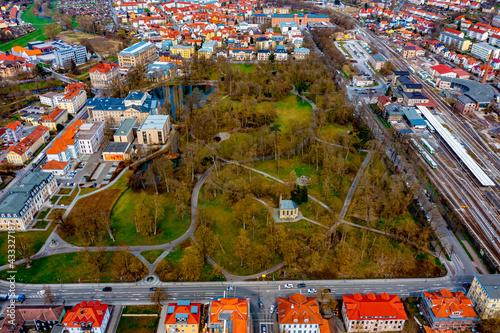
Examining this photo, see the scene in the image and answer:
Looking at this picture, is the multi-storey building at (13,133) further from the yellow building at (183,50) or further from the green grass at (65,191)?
the yellow building at (183,50)

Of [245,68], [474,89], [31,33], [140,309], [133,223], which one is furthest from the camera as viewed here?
[31,33]

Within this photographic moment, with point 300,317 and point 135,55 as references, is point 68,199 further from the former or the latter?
point 135,55

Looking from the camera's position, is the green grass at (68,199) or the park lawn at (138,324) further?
the green grass at (68,199)

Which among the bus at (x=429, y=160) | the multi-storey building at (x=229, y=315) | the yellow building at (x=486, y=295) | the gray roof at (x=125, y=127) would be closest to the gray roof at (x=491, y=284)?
the yellow building at (x=486, y=295)

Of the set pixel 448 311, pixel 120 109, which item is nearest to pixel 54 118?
pixel 120 109

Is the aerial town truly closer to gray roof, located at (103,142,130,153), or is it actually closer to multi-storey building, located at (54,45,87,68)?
gray roof, located at (103,142,130,153)

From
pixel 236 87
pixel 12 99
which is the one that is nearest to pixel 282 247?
pixel 236 87
